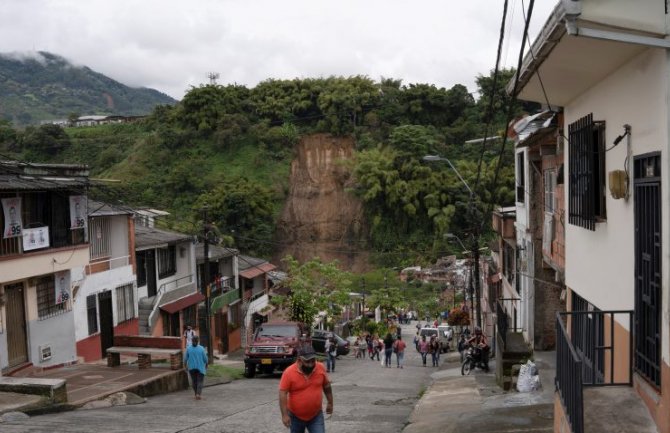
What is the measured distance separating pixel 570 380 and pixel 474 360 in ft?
46.9

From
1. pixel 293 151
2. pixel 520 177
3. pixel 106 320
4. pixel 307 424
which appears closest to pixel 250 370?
pixel 106 320

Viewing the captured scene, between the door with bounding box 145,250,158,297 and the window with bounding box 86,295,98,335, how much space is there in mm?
4709

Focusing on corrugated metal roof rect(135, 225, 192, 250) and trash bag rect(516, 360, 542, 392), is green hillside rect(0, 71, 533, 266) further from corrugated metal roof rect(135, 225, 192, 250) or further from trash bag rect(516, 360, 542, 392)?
trash bag rect(516, 360, 542, 392)

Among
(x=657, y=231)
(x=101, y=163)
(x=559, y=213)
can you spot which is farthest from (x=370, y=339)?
(x=101, y=163)

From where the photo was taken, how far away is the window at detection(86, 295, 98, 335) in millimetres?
23922

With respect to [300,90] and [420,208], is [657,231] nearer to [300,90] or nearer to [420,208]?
[420,208]

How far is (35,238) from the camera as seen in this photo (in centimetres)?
1916

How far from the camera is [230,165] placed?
57906 mm

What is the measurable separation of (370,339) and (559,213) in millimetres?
21436

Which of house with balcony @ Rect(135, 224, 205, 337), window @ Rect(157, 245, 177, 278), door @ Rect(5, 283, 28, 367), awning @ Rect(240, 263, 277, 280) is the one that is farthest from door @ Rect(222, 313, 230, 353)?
door @ Rect(5, 283, 28, 367)

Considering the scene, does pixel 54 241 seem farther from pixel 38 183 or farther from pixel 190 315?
pixel 190 315

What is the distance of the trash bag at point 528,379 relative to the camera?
14.0 m

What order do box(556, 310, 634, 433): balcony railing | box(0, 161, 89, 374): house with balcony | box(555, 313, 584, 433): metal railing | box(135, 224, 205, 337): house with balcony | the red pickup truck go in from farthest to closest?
1. box(135, 224, 205, 337): house with balcony
2. the red pickup truck
3. box(0, 161, 89, 374): house with balcony
4. box(556, 310, 634, 433): balcony railing
5. box(555, 313, 584, 433): metal railing

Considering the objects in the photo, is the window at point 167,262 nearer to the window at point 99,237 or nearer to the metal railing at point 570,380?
the window at point 99,237
